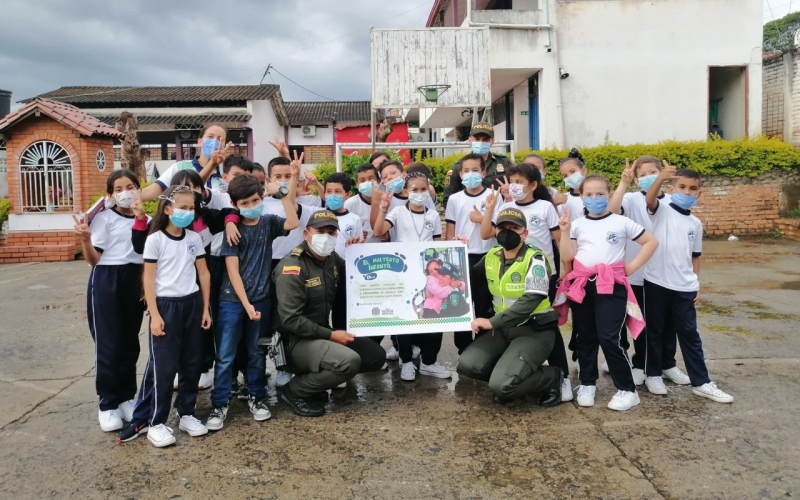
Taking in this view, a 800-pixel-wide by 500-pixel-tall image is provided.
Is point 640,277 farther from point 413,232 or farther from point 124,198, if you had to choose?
point 124,198

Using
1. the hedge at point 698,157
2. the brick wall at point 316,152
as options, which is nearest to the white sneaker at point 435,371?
the hedge at point 698,157

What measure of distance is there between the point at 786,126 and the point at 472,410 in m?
14.8

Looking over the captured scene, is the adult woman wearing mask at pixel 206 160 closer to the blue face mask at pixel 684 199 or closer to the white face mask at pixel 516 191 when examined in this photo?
the white face mask at pixel 516 191

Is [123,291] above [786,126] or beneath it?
beneath

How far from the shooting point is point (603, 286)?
4.08m

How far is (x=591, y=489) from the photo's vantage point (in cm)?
300

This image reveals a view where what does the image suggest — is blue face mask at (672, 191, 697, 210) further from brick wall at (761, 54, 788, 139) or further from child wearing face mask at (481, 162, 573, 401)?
brick wall at (761, 54, 788, 139)

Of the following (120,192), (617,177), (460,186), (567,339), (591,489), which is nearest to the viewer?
(591,489)

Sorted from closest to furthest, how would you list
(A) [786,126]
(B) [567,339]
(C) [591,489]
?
(C) [591,489]
(B) [567,339]
(A) [786,126]

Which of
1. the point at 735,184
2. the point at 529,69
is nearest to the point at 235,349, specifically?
the point at 529,69

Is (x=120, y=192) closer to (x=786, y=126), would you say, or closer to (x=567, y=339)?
(x=567, y=339)

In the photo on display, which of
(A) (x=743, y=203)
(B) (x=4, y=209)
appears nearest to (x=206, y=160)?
(B) (x=4, y=209)

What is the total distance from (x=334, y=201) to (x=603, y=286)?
2096mm

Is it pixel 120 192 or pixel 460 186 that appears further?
pixel 460 186
